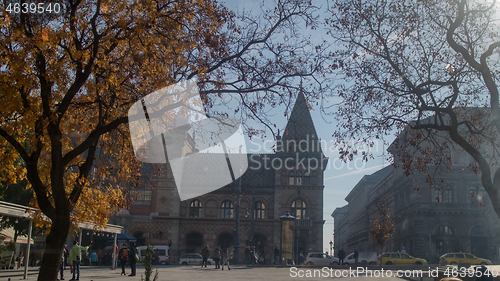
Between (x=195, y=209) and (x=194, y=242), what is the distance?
11.2ft

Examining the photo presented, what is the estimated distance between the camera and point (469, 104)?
46.0 ft

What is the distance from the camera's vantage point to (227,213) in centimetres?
4734

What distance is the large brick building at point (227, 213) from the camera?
1793 inches

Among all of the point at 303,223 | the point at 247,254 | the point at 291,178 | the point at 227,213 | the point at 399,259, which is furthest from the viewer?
the point at 291,178

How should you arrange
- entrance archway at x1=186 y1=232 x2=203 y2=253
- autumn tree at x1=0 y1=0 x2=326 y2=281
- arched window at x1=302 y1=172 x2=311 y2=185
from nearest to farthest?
autumn tree at x1=0 y1=0 x2=326 y2=281, entrance archway at x1=186 y1=232 x2=203 y2=253, arched window at x1=302 y1=172 x2=311 y2=185

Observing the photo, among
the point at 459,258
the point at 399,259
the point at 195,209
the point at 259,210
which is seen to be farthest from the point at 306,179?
the point at 459,258

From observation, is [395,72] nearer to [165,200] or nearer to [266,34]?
[266,34]

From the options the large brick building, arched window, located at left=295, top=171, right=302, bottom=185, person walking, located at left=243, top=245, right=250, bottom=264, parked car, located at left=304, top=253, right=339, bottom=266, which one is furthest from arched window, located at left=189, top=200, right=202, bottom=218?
parked car, located at left=304, top=253, right=339, bottom=266

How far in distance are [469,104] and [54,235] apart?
40.0 ft

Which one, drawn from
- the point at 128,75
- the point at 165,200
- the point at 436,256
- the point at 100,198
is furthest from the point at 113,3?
the point at 436,256

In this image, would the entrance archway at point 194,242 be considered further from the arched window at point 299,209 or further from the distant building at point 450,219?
the distant building at point 450,219

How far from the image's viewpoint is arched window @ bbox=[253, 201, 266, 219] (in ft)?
156

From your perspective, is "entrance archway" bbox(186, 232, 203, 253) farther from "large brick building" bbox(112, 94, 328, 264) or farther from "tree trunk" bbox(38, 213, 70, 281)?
"tree trunk" bbox(38, 213, 70, 281)

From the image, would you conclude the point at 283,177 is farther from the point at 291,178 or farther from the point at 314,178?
the point at 314,178
